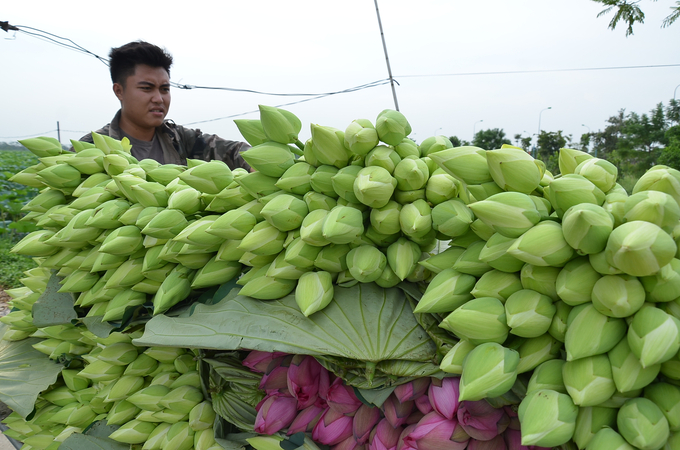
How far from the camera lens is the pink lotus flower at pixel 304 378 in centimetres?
96

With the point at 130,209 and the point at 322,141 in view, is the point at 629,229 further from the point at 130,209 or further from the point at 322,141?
the point at 130,209

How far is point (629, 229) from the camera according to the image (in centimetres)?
54

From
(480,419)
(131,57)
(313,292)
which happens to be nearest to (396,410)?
(480,419)

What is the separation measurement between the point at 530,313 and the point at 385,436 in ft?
1.48

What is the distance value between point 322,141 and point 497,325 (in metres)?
0.49

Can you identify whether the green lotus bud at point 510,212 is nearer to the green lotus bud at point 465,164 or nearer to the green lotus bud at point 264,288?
the green lotus bud at point 465,164

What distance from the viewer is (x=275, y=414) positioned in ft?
3.29

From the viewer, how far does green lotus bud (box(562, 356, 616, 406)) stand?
564 millimetres

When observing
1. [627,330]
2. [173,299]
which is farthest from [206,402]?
[627,330]

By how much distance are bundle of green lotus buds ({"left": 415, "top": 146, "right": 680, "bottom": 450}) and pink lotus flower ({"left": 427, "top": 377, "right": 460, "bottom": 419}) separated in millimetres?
127

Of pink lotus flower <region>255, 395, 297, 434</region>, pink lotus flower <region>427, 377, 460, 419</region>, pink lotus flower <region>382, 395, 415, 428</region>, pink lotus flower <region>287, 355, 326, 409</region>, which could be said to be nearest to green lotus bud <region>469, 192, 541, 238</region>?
pink lotus flower <region>427, 377, 460, 419</region>

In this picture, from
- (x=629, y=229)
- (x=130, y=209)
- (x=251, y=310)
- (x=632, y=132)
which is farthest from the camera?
(x=632, y=132)

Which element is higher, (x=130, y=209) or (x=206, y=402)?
(x=130, y=209)

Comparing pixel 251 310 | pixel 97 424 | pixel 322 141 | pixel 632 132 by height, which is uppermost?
pixel 322 141
